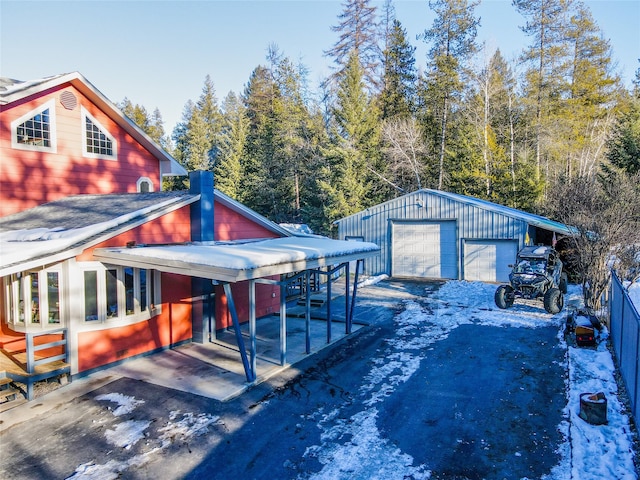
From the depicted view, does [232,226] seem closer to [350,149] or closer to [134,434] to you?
[134,434]

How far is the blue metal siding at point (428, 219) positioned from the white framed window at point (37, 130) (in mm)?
12218

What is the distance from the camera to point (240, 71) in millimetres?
39969

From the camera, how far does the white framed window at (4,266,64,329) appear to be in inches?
285

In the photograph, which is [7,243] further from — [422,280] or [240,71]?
[240,71]

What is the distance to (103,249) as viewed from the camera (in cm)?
760

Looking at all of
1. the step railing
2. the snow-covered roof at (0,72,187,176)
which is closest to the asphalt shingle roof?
the step railing

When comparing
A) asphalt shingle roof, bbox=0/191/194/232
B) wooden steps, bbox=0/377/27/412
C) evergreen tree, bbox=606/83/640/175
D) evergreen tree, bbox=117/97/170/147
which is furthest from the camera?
evergreen tree, bbox=117/97/170/147

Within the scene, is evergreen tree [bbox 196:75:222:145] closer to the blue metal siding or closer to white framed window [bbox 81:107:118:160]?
the blue metal siding

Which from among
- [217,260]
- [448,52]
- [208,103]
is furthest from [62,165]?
[208,103]

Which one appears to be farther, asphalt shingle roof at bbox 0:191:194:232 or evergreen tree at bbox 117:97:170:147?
evergreen tree at bbox 117:97:170:147

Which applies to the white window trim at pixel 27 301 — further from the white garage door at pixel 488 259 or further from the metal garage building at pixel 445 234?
the white garage door at pixel 488 259

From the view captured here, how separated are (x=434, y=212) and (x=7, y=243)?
1476 cm

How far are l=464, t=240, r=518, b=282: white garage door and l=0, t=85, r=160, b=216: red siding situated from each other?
41.4 ft

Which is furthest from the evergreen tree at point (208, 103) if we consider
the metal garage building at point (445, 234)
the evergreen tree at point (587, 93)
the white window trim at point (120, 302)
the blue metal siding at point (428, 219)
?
the white window trim at point (120, 302)
